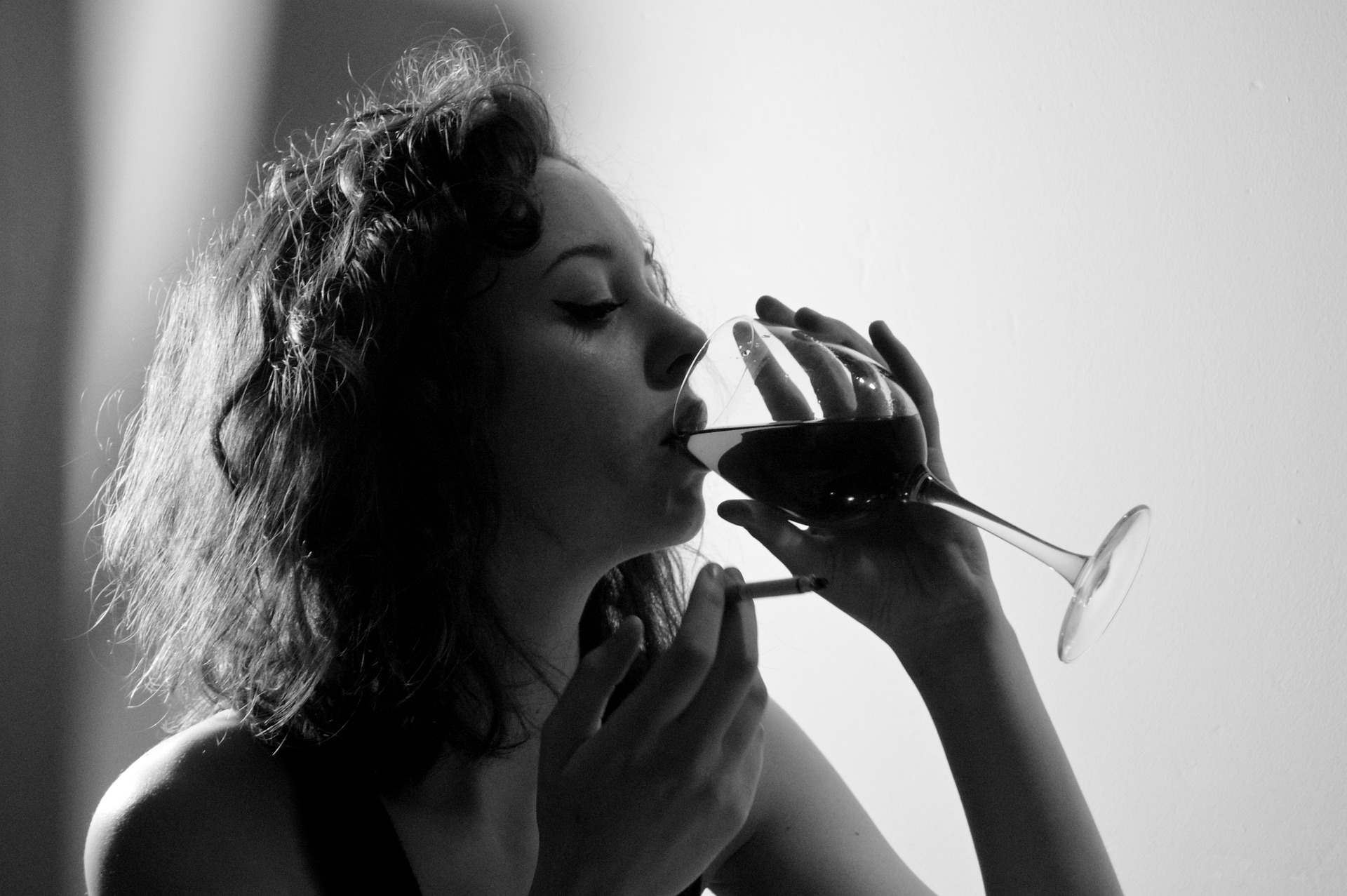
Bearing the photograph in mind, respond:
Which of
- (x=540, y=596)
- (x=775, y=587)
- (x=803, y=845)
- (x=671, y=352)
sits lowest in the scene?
(x=803, y=845)

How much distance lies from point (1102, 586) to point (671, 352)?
1.06ft

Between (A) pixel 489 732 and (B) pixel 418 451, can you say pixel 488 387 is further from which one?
(A) pixel 489 732

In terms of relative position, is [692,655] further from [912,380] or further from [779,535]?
[912,380]

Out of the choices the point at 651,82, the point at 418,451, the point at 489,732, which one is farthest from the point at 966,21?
the point at 489,732

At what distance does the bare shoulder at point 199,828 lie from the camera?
76 cm

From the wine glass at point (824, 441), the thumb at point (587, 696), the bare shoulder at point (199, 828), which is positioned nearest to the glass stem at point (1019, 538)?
the wine glass at point (824, 441)

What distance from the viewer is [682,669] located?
0.62 meters

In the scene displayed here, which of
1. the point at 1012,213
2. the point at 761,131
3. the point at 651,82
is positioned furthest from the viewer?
the point at 651,82

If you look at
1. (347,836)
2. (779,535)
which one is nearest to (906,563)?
(779,535)

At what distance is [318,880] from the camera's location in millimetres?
795

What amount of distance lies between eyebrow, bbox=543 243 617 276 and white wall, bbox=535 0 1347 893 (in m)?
0.55

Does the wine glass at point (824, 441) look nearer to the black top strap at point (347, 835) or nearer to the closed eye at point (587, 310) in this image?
the closed eye at point (587, 310)

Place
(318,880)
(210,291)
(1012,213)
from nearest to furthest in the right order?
1. (318,880)
2. (210,291)
3. (1012,213)

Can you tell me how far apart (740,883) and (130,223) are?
3.99 feet
